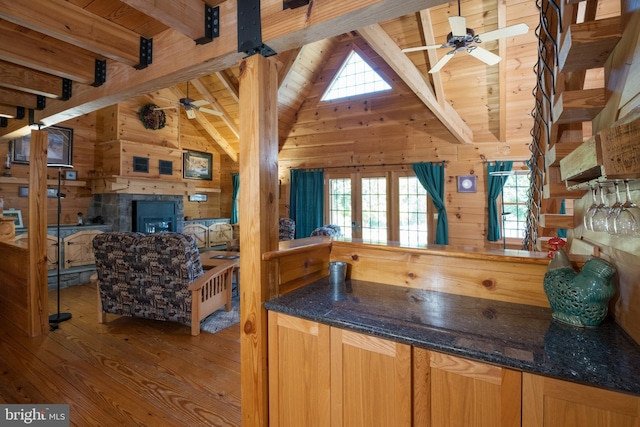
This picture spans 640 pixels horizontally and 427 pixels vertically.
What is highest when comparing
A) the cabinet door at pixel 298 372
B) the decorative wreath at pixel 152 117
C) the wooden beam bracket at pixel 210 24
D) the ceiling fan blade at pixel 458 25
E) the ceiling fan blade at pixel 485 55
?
the decorative wreath at pixel 152 117

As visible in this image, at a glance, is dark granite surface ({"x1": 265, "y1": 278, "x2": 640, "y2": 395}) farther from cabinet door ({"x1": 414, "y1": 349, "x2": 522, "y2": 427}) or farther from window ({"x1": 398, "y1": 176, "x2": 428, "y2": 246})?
window ({"x1": 398, "y1": 176, "x2": 428, "y2": 246})

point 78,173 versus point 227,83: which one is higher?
point 227,83

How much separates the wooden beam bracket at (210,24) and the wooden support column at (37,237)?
103 inches

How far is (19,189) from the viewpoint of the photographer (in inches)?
197

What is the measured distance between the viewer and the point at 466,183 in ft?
17.5

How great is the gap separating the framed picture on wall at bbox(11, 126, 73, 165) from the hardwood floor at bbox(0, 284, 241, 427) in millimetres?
3028

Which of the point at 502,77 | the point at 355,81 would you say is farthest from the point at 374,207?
the point at 502,77

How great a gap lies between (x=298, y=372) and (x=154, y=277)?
220 cm

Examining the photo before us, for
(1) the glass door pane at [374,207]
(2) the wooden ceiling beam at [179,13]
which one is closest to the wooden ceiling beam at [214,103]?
(1) the glass door pane at [374,207]

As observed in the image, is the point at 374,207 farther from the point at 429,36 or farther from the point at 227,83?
the point at 227,83

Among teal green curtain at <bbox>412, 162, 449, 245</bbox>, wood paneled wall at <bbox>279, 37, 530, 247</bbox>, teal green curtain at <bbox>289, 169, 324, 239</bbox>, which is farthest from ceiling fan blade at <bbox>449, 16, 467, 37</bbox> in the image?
teal green curtain at <bbox>289, 169, 324, 239</bbox>

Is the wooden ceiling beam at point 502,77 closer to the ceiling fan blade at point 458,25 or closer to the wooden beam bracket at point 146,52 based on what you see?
the ceiling fan blade at point 458,25

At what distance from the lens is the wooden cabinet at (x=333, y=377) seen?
1.13 m

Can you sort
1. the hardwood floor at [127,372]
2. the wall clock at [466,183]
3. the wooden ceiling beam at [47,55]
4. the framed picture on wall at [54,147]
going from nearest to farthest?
1. the wooden ceiling beam at [47,55]
2. the hardwood floor at [127,372]
3. the framed picture on wall at [54,147]
4. the wall clock at [466,183]
